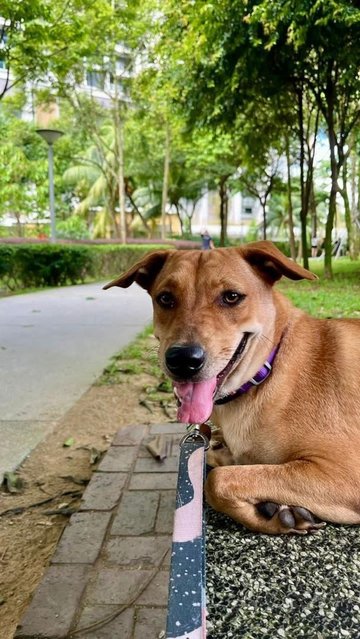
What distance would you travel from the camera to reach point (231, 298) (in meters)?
2.46

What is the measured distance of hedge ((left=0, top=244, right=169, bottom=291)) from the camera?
47.1ft

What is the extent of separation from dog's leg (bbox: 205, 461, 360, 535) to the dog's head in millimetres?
331

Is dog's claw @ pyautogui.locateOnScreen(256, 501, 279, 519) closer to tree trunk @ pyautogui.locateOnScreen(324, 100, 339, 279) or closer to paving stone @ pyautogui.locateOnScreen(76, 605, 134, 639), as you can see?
paving stone @ pyautogui.locateOnScreen(76, 605, 134, 639)

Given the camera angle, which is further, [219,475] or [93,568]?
[93,568]

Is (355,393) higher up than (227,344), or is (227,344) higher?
(227,344)

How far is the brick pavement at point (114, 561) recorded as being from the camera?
77.9 inches

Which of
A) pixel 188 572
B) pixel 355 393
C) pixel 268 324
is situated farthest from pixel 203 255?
pixel 188 572

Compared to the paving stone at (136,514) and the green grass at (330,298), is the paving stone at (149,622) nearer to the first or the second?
the paving stone at (136,514)

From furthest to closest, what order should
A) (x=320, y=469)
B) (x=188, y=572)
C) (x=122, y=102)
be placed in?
(x=122, y=102) < (x=320, y=469) < (x=188, y=572)

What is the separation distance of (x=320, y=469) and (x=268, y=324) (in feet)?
2.47

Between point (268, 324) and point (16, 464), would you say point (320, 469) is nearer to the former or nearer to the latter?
point (268, 324)

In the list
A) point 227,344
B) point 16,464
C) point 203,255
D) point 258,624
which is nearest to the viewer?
point 258,624

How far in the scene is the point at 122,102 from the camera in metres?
24.6

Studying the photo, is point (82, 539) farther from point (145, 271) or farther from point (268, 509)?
point (145, 271)
